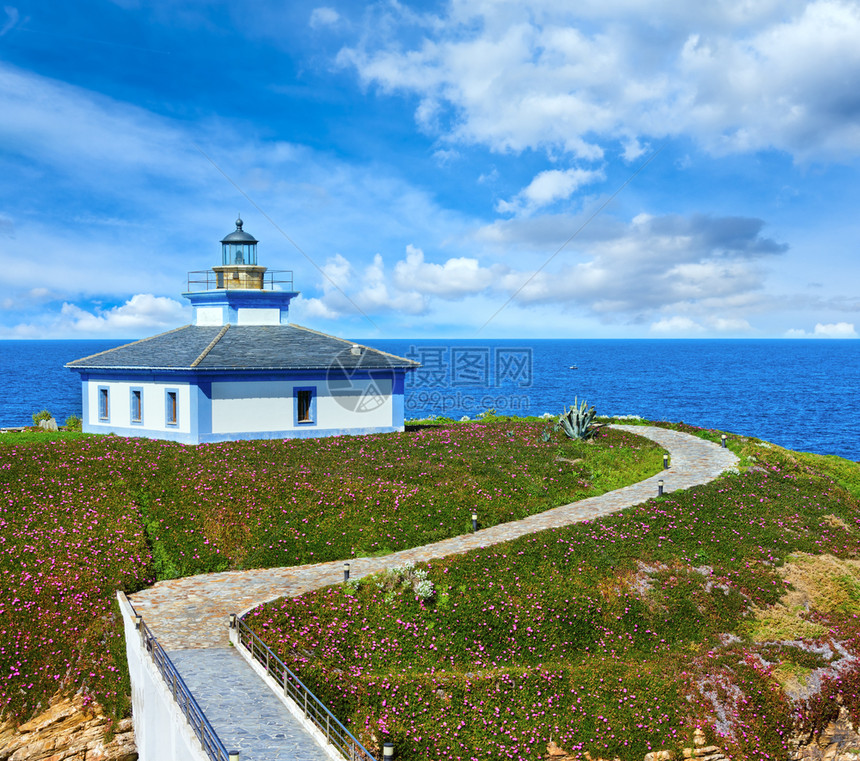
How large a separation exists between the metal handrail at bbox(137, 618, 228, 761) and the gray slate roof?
19.1 m

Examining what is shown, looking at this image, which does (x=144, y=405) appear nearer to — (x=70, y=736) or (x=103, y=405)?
(x=103, y=405)

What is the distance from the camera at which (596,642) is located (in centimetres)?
1803

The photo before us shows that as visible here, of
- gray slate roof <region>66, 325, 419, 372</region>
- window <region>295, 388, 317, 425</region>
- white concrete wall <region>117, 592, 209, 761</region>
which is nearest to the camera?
white concrete wall <region>117, 592, 209, 761</region>

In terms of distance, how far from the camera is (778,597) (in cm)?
1981

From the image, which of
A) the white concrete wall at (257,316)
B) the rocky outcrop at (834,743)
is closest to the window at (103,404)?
the white concrete wall at (257,316)

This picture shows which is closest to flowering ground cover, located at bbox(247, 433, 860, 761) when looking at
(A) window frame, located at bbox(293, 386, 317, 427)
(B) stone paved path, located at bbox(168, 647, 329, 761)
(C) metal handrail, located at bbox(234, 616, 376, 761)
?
(C) metal handrail, located at bbox(234, 616, 376, 761)

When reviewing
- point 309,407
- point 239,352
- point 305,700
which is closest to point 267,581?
point 305,700

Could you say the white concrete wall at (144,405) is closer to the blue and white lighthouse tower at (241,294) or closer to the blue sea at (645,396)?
the blue and white lighthouse tower at (241,294)

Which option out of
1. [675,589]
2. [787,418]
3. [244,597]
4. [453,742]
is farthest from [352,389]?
[787,418]

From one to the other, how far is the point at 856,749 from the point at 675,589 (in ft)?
17.3

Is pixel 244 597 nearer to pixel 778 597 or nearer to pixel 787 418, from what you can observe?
pixel 778 597

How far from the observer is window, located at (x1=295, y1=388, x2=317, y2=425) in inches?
1375

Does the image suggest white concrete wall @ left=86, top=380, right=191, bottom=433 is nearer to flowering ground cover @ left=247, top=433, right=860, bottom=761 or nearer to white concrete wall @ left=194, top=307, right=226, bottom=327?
white concrete wall @ left=194, top=307, right=226, bottom=327

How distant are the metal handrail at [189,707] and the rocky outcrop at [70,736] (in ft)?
9.58
